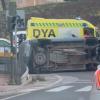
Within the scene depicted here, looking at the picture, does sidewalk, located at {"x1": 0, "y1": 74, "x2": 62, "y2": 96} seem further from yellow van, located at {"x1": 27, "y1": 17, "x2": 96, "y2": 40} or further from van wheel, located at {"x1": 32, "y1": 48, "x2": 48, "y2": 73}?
yellow van, located at {"x1": 27, "y1": 17, "x2": 96, "y2": 40}

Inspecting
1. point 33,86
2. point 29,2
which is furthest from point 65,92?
point 29,2

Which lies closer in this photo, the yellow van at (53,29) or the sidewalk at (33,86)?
the sidewalk at (33,86)

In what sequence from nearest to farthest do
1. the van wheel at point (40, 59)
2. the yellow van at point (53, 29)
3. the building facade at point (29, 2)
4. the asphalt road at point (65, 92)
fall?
the asphalt road at point (65, 92)
the van wheel at point (40, 59)
the yellow van at point (53, 29)
the building facade at point (29, 2)

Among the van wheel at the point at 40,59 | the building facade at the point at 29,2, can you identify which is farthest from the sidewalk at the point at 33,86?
the building facade at the point at 29,2

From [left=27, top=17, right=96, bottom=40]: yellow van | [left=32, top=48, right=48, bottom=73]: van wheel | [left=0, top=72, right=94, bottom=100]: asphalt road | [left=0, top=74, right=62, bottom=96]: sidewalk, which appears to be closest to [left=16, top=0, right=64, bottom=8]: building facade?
[left=27, top=17, right=96, bottom=40]: yellow van

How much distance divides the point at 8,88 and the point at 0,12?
164 ft

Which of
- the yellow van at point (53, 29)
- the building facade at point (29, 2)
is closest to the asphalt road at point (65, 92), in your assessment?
the yellow van at point (53, 29)

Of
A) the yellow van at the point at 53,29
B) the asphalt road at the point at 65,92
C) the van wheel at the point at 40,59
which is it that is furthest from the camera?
the yellow van at the point at 53,29

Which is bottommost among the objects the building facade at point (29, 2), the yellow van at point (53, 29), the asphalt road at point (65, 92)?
the asphalt road at point (65, 92)

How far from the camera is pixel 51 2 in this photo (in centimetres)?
8894

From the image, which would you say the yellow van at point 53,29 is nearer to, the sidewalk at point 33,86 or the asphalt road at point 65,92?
the sidewalk at point 33,86

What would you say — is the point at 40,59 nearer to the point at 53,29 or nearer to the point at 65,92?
the point at 53,29

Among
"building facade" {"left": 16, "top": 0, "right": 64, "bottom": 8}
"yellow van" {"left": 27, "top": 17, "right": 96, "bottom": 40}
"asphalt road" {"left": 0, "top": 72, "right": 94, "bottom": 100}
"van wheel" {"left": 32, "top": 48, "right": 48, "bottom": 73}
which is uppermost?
"building facade" {"left": 16, "top": 0, "right": 64, "bottom": 8}

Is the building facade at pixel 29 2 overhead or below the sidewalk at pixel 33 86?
overhead
